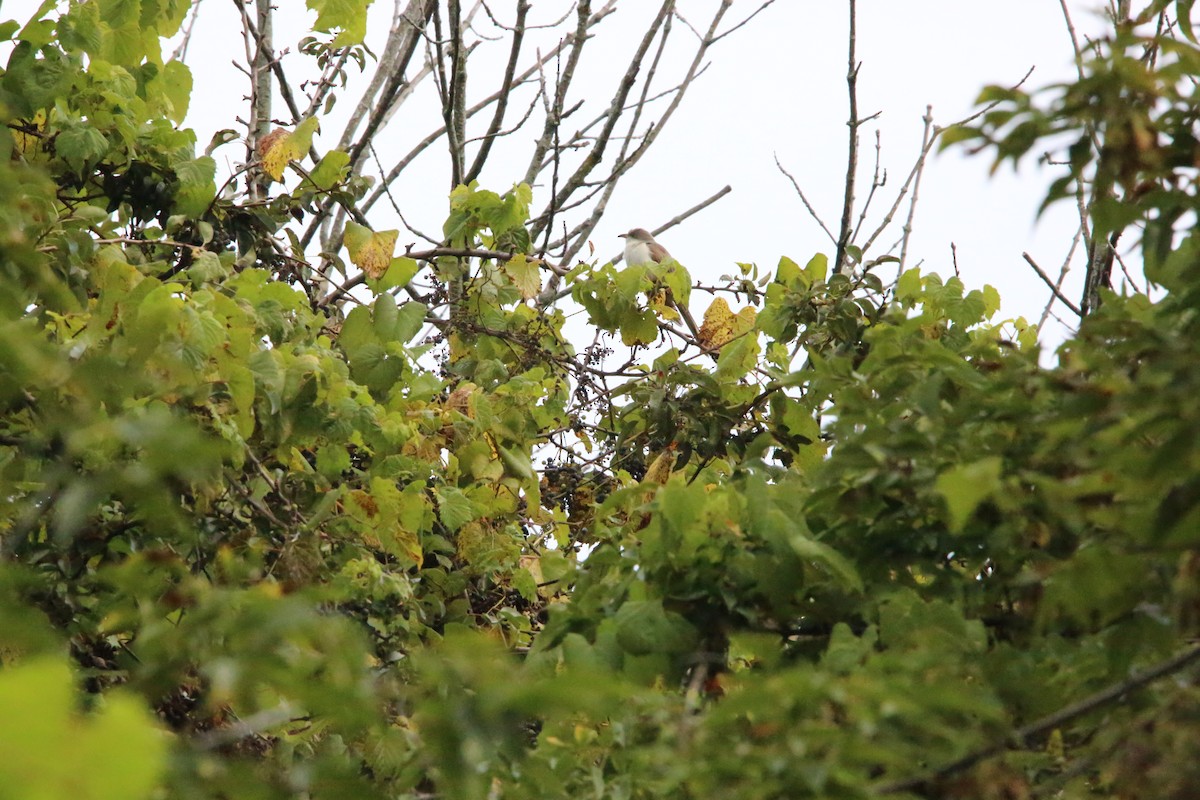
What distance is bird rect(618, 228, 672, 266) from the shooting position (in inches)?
325

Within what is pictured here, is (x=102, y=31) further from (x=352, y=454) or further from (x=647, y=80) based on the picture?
(x=647, y=80)

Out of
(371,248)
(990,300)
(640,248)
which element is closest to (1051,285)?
(990,300)

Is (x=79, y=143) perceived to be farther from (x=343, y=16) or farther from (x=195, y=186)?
(x=343, y=16)

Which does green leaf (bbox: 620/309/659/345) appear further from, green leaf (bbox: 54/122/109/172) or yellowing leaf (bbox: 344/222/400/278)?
green leaf (bbox: 54/122/109/172)

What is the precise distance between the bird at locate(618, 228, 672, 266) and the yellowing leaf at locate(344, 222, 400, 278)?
4.11m

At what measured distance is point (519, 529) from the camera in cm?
450

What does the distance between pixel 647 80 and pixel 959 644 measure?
18.4ft

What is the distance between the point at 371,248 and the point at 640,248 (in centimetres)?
448

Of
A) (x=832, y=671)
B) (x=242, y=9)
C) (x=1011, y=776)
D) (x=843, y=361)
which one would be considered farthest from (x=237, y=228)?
(x=1011, y=776)

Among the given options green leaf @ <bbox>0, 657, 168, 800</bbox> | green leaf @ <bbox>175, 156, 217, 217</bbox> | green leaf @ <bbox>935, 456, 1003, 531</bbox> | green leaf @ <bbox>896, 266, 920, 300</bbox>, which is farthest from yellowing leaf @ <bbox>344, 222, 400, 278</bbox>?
green leaf @ <bbox>0, 657, 168, 800</bbox>

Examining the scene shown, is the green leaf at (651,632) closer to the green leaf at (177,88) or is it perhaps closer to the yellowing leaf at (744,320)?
the yellowing leaf at (744,320)

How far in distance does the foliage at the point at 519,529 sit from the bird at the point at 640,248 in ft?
12.4

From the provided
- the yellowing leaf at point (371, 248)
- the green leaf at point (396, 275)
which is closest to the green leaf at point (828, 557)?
the green leaf at point (396, 275)

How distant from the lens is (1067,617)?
5.76ft
